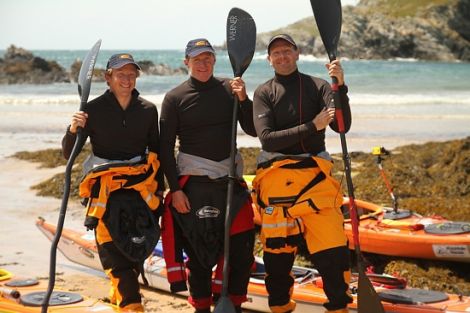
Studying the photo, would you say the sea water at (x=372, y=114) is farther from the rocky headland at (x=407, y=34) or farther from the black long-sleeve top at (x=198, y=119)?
the rocky headland at (x=407, y=34)

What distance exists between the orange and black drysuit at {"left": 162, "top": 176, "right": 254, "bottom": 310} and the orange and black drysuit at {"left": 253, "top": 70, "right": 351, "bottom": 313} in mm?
168

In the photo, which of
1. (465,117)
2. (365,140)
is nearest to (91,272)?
(365,140)

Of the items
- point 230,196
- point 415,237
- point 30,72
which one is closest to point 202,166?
point 230,196

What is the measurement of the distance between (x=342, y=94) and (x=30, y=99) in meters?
25.7

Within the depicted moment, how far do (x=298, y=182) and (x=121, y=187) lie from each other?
108cm

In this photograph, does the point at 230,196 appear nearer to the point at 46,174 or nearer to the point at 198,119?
the point at 198,119

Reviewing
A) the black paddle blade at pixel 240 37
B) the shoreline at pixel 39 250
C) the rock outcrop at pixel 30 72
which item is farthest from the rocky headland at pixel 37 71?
the black paddle blade at pixel 240 37

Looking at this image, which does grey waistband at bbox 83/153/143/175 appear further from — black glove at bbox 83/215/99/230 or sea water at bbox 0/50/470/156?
sea water at bbox 0/50/470/156

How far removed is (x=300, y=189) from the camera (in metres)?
4.34

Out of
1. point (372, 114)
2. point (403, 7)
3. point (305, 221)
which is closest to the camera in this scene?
point (305, 221)

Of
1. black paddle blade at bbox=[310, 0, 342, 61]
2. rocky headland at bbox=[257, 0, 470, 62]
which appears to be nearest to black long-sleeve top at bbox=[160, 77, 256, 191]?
black paddle blade at bbox=[310, 0, 342, 61]

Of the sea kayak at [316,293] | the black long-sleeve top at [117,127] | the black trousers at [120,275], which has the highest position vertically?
the black long-sleeve top at [117,127]

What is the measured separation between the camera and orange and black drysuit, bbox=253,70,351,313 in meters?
4.30

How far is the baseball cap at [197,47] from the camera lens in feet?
14.3
